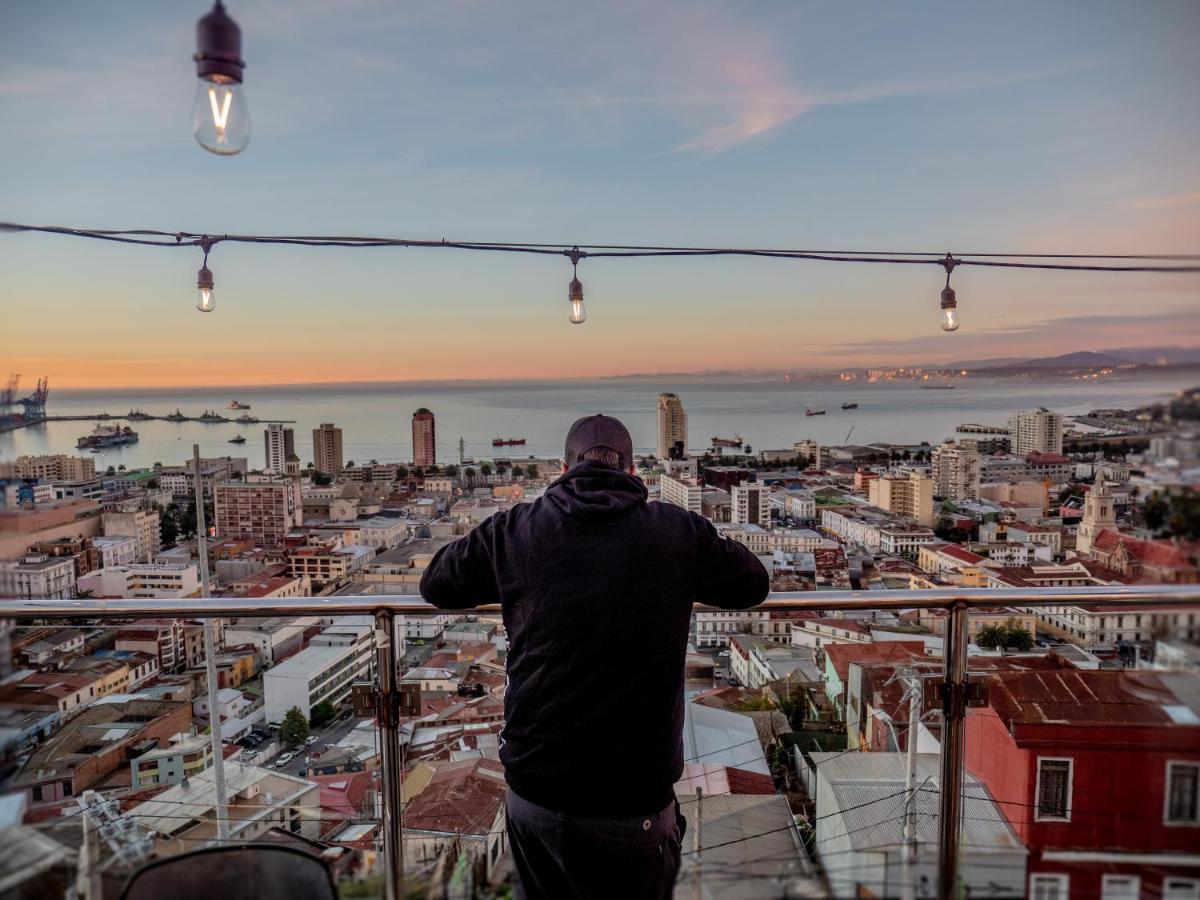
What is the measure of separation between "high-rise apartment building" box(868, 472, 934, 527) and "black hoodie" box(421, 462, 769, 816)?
7.80 metres

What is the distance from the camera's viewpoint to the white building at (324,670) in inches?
73.7

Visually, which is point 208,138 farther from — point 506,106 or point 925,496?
point 925,496

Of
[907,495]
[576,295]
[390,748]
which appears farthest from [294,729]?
[907,495]

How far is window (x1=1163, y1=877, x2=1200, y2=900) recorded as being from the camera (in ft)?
5.92

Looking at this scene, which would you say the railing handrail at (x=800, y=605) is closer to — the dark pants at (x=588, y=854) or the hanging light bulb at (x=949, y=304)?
the dark pants at (x=588, y=854)

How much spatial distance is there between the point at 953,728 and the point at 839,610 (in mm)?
424

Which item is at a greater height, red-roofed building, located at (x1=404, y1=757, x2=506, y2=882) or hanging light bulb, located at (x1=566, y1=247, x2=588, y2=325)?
hanging light bulb, located at (x1=566, y1=247, x2=588, y2=325)

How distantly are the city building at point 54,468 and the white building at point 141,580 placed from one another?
0.84 meters

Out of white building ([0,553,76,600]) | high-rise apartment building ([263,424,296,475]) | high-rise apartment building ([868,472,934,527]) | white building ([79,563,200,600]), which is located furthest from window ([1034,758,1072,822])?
high-rise apartment building ([263,424,296,475])

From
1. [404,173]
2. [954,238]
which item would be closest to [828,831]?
[954,238]

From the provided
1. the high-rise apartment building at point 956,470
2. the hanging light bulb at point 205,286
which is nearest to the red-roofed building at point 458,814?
the hanging light bulb at point 205,286

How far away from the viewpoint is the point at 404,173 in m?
7.30

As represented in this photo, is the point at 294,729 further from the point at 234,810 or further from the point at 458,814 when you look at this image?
the point at 458,814

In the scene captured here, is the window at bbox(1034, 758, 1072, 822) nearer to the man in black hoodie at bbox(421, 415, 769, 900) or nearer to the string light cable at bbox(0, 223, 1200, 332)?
the man in black hoodie at bbox(421, 415, 769, 900)
